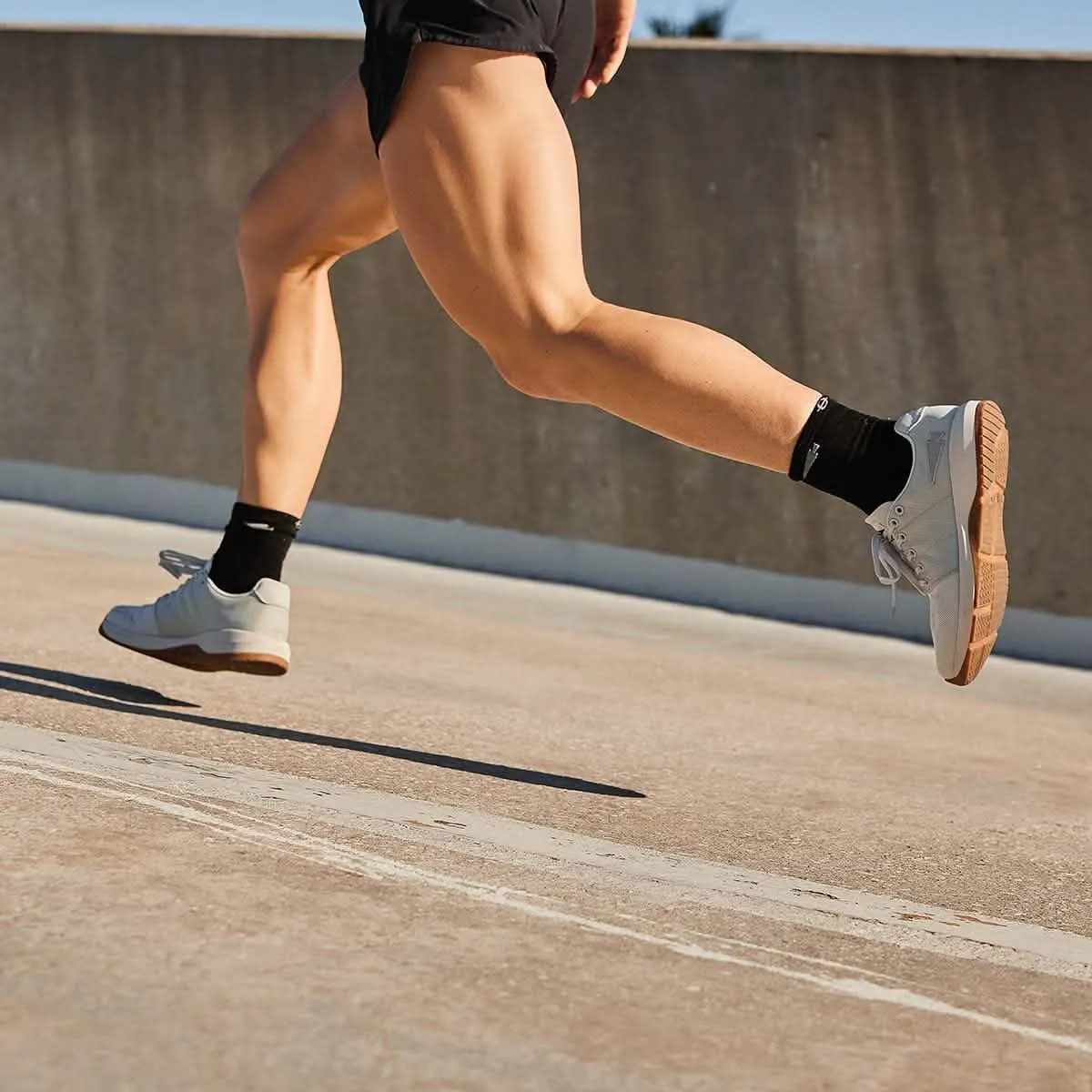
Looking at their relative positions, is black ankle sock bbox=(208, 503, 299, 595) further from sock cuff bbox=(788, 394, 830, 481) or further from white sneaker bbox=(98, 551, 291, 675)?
sock cuff bbox=(788, 394, 830, 481)

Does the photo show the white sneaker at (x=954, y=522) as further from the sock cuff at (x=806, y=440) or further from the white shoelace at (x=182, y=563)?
the white shoelace at (x=182, y=563)

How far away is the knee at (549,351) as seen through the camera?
282cm

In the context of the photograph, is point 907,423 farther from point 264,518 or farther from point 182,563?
point 182,563

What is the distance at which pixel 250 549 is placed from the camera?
10.9ft

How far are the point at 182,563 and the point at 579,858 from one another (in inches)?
50.9

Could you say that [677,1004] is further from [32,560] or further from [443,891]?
[32,560]

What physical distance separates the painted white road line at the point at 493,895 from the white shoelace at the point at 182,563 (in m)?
1.01

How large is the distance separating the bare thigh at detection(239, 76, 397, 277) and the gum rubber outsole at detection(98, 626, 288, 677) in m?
0.65

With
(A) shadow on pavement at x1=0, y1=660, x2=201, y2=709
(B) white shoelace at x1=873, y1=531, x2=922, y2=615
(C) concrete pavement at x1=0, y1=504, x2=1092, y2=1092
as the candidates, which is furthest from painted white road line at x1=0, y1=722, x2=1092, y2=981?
(B) white shoelace at x1=873, y1=531, x2=922, y2=615

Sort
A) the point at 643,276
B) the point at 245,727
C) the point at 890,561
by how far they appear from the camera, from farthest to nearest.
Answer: the point at 643,276, the point at 245,727, the point at 890,561

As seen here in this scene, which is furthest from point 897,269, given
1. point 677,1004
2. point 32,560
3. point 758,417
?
point 677,1004

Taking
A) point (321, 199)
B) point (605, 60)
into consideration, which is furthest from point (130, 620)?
point (605, 60)

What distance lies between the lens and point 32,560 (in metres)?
5.25

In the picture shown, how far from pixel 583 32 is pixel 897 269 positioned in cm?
252
